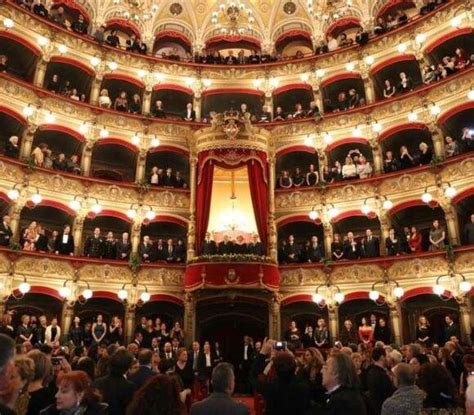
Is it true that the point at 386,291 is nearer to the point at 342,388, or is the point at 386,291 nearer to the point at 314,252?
the point at 314,252

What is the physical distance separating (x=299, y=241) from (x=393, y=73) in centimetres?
958

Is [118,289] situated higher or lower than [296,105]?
lower

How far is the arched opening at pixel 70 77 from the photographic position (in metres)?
21.3

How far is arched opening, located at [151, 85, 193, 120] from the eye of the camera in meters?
24.5

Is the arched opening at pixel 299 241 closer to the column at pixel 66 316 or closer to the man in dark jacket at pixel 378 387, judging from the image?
the column at pixel 66 316

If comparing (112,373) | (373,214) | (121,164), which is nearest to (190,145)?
(121,164)

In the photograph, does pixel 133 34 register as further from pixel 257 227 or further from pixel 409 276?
pixel 409 276

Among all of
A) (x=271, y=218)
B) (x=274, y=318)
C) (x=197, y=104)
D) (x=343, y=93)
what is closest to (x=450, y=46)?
(x=343, y=93)

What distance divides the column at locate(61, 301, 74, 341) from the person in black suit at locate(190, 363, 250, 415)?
1517 centimetres

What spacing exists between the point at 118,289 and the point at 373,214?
37.1ft

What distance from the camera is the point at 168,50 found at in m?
26.8

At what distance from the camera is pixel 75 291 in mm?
18172

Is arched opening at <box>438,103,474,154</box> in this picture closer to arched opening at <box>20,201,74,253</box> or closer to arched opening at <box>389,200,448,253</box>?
arched opening at <box>389,200,448,253</box>

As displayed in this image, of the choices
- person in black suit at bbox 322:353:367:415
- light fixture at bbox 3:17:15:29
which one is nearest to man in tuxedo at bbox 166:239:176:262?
light fixture at bbox 3:17:15:29
